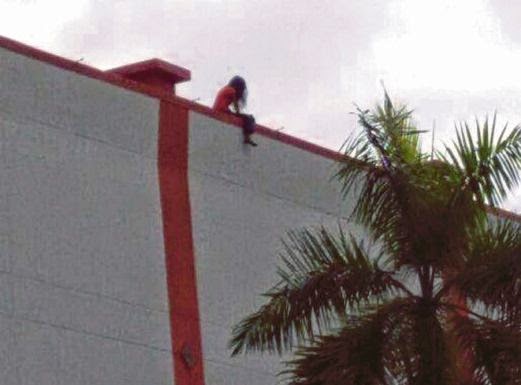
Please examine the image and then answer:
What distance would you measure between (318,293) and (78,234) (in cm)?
866

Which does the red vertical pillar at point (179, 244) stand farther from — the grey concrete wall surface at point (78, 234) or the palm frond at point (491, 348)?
the palm frond at point (491, 348)

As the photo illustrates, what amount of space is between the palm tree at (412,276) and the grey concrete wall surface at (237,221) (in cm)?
953

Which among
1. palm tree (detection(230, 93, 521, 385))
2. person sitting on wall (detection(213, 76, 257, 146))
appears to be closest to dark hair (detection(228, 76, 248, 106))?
person sitting on wall (detection(213, 76, 257, 146))

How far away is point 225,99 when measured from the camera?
138 feet

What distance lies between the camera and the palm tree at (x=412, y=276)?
29516mm

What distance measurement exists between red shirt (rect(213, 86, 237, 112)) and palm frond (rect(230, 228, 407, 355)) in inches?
465

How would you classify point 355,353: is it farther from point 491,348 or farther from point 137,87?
point 137,87

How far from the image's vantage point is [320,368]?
29453 millimetres

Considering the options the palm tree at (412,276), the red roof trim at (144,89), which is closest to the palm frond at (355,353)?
the palm tree at (412,276)

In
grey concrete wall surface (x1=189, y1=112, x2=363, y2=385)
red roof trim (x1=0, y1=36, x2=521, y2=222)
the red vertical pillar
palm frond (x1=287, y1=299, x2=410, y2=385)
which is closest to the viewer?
palm frond (x1=287, y1=299, x2=410, y2=385)

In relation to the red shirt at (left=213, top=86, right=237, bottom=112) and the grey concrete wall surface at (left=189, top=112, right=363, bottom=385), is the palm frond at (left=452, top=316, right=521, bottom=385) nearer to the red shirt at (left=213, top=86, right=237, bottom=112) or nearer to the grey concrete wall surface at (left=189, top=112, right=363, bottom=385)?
the grey concrete wall surface at (left=189, top=112, right=363, bottom=385)

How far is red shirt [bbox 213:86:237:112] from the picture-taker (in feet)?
138

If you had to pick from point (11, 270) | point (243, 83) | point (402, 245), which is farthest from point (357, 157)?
point (243, 83)

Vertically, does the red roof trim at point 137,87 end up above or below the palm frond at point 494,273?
above
